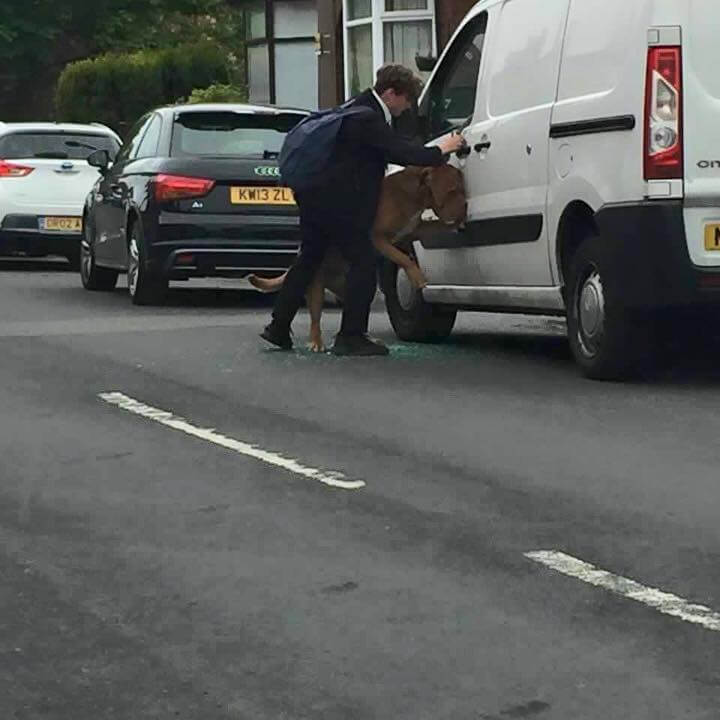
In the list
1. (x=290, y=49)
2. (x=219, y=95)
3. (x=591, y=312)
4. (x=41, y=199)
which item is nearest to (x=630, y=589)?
(x=591, y=312)

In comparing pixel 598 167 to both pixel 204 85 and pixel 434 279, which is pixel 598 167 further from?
pixel 204 85

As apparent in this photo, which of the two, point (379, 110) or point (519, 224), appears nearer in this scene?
point (519, 224)

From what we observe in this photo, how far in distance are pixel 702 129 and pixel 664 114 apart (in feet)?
0.62

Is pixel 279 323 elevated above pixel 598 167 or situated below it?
below

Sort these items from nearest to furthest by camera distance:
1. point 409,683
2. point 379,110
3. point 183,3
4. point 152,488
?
point 409,683 < point 152,488 < point 379,110 < point 183,3

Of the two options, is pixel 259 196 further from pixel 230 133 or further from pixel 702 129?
pixel 702 129

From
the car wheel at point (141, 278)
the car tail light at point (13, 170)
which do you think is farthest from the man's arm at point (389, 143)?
the car tail light at point (13, 170)

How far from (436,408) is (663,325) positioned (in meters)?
2.09

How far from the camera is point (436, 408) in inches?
422

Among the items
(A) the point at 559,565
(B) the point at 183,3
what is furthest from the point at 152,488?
(B) the point at 183,3

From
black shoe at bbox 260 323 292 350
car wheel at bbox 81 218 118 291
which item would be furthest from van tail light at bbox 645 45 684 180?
car wheel at bbox 81 218 118 291

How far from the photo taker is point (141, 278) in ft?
57.1

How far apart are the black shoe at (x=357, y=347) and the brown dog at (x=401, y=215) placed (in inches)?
11.0

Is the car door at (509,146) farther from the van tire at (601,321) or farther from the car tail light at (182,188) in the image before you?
the car tail light at (182,188)
